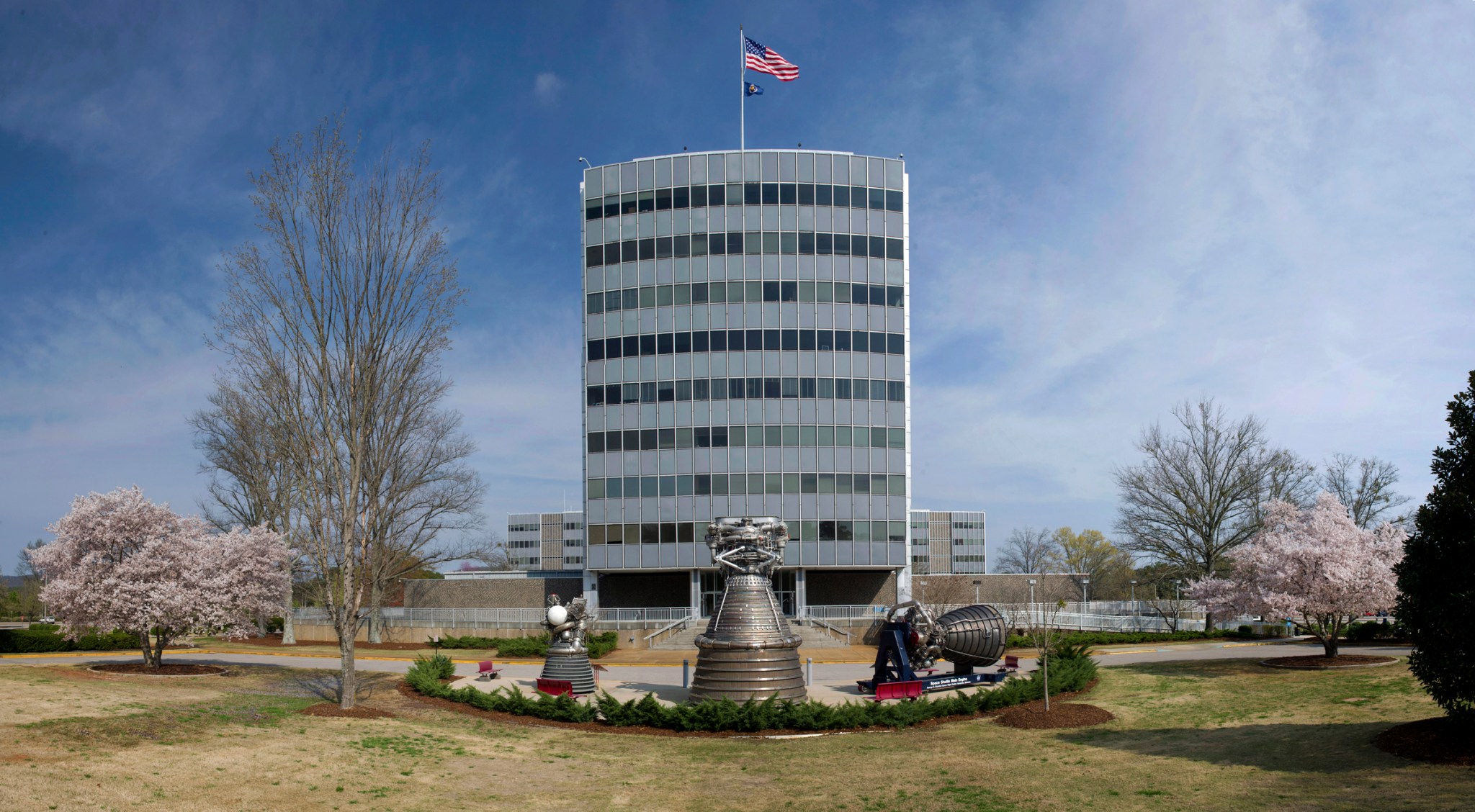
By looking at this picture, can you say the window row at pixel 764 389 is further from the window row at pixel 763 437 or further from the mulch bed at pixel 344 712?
the mulch bed at pixel 344 712

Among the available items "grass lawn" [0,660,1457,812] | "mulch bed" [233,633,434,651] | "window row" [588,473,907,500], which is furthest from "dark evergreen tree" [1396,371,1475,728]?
"window row" [588,473,907,500]

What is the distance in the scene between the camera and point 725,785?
15.9 m

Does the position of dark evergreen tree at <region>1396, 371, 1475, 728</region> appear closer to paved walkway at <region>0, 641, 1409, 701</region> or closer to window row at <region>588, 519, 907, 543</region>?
paved walkway at <region>0, 641, 1409, 701</region>

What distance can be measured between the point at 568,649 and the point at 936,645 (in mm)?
10969

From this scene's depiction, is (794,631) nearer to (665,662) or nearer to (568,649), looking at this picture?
(665,662)

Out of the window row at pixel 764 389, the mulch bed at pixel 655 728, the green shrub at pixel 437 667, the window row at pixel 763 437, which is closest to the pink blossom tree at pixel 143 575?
the green shrub at pixel 437 667

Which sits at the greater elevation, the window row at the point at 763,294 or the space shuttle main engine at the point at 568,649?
the window row at the point at 763,294

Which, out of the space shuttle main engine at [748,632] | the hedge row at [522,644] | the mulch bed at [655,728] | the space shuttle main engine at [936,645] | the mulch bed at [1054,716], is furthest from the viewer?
the hedge row at [522,644]

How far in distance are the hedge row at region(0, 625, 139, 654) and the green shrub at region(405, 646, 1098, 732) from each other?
2408 centimetres

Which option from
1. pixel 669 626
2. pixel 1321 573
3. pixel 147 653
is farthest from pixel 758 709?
pixel 669 626

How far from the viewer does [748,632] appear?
892 inches

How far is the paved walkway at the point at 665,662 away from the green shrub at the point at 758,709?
9.72 ft

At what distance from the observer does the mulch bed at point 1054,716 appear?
68.0 feet

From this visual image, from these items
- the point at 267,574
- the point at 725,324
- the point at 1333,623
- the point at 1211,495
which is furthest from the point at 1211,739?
the point at 725,324
